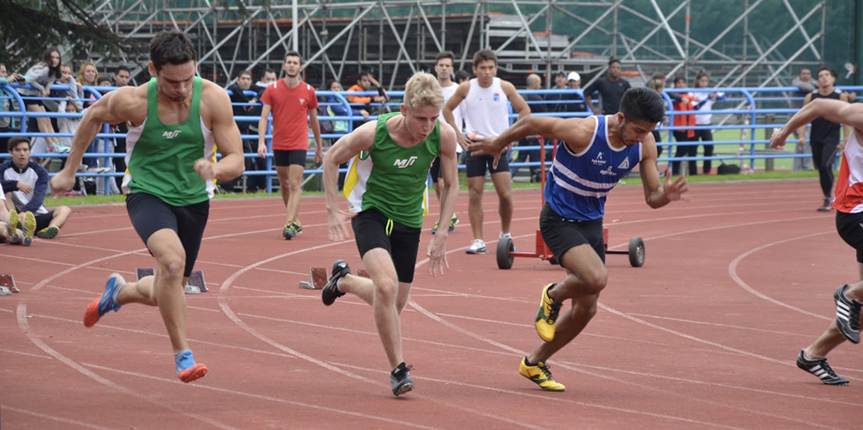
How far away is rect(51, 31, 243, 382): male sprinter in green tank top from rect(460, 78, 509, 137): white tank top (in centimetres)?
633

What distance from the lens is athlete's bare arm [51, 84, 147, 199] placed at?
612cm

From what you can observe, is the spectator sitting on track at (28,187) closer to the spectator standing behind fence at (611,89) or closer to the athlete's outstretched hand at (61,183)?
the athlete's outstretched hand at (61,183)

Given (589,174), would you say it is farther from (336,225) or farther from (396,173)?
(336,225)

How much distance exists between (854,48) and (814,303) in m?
19.1

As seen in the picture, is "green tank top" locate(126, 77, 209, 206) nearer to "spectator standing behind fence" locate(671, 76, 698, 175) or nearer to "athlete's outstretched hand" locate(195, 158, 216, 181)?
"athlete's outstretched hand" locate(195, 158, 216, 181)

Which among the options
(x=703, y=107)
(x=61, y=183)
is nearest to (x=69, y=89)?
(x=61, y=183)

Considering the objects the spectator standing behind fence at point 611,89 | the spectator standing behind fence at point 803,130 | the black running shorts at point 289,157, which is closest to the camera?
the black running shorts at point 289,157

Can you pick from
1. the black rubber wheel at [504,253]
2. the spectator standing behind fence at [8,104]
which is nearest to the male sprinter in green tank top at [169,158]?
the black rubber wheel at [504,253]

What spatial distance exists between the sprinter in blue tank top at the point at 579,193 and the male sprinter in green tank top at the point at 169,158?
1.51m

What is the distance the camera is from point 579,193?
6820 mm

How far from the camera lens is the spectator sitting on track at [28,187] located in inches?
520

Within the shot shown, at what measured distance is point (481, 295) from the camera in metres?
10.1

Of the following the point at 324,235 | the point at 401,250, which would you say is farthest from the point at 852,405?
the point at 324,235

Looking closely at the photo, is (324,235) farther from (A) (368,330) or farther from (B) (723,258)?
(A) (368,330)
